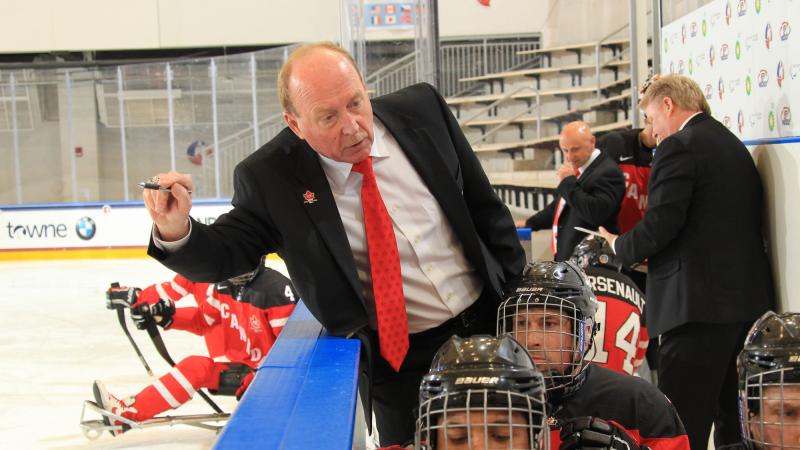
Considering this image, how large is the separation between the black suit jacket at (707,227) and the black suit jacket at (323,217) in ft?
2.94

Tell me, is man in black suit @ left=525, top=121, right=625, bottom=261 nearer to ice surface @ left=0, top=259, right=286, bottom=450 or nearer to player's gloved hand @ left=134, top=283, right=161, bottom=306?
ice surface @ left=0, top=259, right=286, bottom=450

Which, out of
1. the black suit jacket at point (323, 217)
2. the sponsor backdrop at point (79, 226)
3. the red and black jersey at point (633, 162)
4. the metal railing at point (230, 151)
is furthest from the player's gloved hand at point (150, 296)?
the metal railing at point (230, 151)

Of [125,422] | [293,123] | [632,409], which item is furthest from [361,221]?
[125,422]

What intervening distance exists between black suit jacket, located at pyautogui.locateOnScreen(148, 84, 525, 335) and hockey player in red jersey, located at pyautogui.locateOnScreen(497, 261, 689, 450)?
154 millimetres

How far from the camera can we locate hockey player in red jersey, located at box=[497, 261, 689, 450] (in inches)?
60.9

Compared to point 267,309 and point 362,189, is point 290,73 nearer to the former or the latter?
point 362,189

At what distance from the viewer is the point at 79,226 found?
A: 9758mm

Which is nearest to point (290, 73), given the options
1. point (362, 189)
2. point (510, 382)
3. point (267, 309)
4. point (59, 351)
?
point (362, 189)

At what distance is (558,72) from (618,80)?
4.96 feet

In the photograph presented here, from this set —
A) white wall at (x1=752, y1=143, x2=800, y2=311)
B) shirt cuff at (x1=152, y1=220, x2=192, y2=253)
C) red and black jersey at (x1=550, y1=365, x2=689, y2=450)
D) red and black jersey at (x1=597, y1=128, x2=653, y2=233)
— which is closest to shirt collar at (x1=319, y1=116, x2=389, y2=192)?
shirt cuff at (x1=152, y1=220, x2=192, y2=253)

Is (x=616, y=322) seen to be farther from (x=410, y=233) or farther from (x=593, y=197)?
(x=593, y=197)

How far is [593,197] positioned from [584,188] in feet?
0.32

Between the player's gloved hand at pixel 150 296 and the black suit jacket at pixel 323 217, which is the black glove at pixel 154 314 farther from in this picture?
the black suit jacket at pixel 323 217

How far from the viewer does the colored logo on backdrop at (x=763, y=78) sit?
8.94 ft
